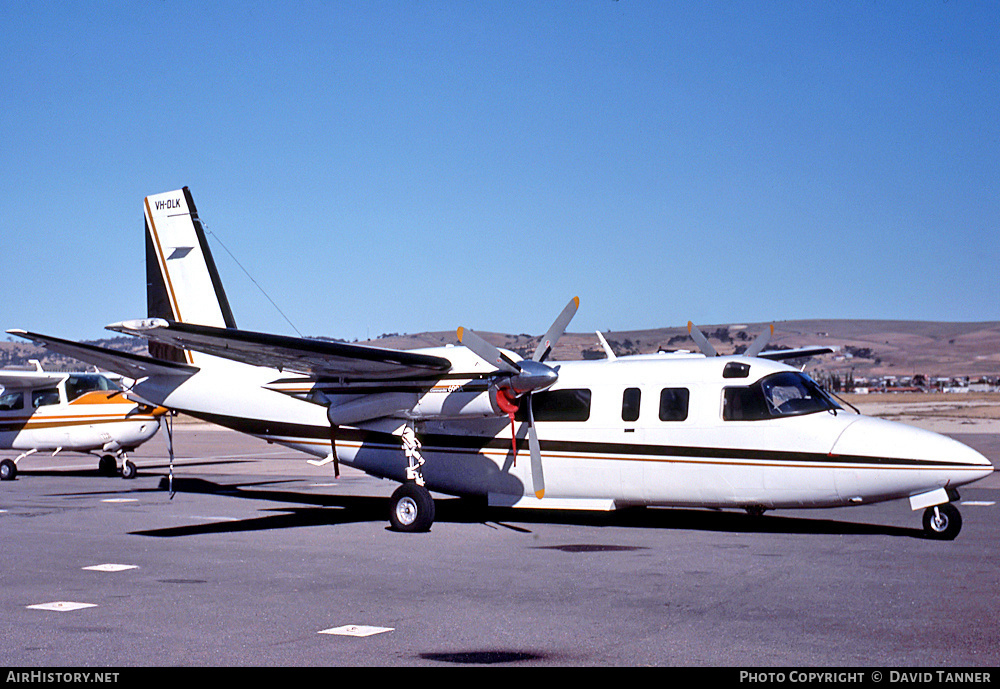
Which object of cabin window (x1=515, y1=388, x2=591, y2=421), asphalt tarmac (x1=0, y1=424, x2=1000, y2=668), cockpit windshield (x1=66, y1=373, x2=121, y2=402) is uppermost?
cockpit windshield (x1=66, y1=373, x2=121, y2=402)

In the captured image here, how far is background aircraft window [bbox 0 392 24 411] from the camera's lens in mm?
28328

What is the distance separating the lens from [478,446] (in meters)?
16.2

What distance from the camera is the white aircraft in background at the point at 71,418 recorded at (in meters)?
26.4

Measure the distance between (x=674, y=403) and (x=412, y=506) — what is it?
4.44 meters

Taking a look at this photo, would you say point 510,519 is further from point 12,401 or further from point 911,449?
point 12,401

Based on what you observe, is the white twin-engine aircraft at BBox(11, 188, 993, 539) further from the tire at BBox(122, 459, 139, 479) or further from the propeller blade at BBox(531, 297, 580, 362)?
the tire at BBox(122, 459, 139, 479)

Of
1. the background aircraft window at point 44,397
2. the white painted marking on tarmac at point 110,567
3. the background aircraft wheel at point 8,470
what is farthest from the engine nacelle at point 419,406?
the background aircraft wheel at point 8,470

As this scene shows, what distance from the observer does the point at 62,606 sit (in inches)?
374

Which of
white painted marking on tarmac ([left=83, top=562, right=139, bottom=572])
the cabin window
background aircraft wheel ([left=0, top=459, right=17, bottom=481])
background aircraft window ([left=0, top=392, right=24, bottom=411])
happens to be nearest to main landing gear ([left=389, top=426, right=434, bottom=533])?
the cabin window

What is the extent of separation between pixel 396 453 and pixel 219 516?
3.50 meters

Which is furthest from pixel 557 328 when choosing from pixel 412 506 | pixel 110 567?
pixel 110 567

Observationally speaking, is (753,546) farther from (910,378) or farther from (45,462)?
(910,378)

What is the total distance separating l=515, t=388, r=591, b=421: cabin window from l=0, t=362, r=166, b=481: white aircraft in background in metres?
13.5

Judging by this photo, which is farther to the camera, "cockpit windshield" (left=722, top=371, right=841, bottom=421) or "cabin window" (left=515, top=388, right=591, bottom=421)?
"cabin window" (left=515, top=388, right=591, bottom=421)
